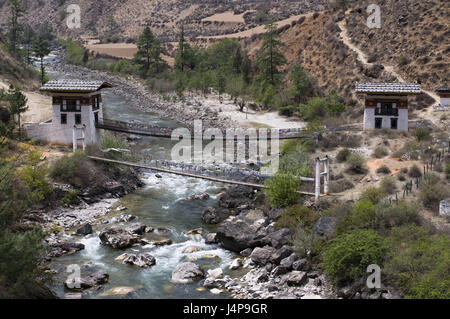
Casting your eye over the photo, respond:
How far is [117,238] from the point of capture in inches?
1028

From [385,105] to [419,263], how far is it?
1958 centimetres

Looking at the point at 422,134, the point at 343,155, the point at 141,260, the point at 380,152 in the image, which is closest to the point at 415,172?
the point at 380,152

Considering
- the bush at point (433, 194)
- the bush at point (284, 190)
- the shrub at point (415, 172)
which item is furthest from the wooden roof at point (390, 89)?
the bush at point (433, 194)

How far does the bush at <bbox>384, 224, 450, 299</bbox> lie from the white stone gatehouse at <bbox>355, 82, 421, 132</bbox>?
16.5m

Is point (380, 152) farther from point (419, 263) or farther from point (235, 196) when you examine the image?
point (419, 263)

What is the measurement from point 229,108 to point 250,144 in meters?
14.6

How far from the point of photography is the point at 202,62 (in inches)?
2938

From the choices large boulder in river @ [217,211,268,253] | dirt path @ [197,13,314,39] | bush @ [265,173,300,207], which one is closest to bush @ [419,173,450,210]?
bush @ [265,173,300,207]

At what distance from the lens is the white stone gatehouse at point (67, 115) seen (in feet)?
120

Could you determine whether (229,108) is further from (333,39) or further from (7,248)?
(7,248)

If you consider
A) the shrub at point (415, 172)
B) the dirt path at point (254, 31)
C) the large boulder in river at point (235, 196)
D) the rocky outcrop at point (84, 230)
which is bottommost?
the rocky outcrop at point (84, 230)

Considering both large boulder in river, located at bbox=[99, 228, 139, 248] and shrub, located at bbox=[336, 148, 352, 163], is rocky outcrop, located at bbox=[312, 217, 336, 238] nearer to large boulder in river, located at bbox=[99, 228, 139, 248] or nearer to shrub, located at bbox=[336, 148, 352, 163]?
large boulder in river, located at bbox=[99, 228, 139, 248]

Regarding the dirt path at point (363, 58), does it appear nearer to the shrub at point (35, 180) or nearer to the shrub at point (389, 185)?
the shrub at point (389, 185)

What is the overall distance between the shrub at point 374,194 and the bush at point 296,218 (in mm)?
2530
